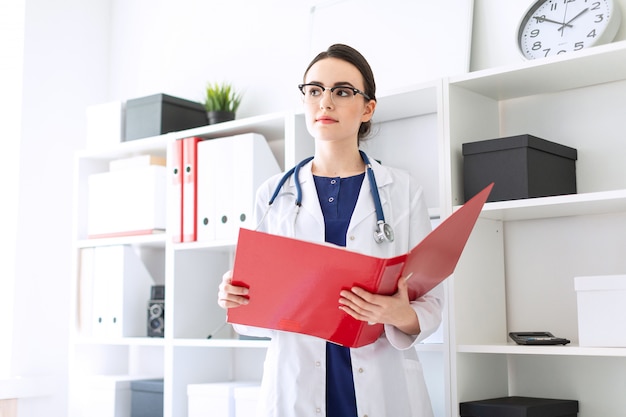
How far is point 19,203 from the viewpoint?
362 cm

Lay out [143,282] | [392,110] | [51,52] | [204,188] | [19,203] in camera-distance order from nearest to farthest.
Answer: [392,110] → [204,188] → [143,282] → [19,203] → [51,52]

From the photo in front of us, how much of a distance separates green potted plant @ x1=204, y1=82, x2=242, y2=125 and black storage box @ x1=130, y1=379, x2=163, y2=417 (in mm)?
1087

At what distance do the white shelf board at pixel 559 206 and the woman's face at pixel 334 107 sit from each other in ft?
1.69

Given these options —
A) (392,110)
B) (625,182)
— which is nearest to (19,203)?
(392,110)

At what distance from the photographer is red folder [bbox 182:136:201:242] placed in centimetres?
298

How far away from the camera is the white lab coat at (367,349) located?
72.5 inches

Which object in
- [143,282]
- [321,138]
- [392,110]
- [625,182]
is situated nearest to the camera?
[321,138]

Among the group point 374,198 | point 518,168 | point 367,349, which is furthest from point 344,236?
point 518,168

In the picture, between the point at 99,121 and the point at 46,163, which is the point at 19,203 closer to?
the point at 46,163

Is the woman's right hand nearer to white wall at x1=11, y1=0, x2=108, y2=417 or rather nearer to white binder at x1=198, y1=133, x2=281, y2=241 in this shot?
white binder at x1=198, y1=133, x2=281, y2=241

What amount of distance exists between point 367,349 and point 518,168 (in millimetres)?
711

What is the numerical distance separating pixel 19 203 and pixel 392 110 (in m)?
1.90

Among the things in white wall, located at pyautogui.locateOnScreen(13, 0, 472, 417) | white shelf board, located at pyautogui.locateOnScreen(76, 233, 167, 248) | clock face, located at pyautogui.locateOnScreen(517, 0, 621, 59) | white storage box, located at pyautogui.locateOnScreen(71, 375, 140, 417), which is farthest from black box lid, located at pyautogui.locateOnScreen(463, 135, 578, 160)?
white storage box, located at pyautogui.locateOnScreen(71, 375, 140, 417)

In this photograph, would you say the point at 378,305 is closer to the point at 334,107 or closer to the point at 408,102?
the point at 334,107
